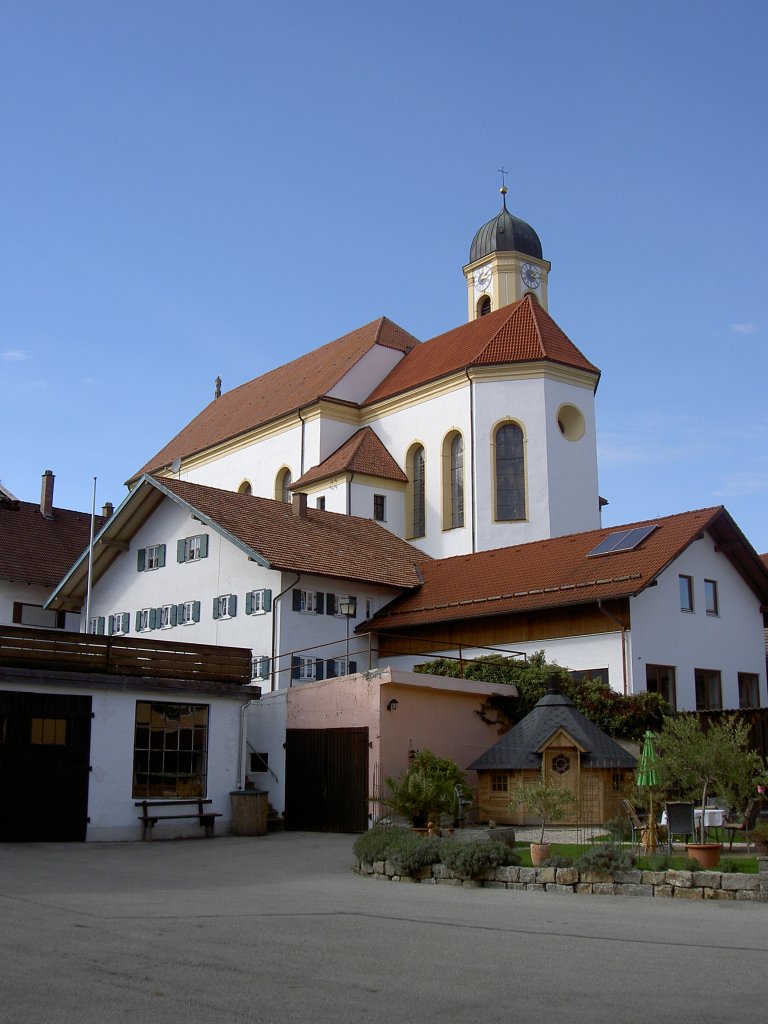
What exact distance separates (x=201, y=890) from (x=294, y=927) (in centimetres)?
367

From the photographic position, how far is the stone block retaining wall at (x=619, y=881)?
13.5m

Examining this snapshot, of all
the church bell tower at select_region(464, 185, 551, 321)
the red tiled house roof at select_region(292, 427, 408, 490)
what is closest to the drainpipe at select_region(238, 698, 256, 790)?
the red tiled house roof at select_region(292, 427, 408, 490)

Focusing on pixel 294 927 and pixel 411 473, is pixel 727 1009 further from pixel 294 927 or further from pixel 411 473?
pixel 411 473

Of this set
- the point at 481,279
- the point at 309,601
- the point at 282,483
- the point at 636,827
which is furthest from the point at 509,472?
the point at 636,827

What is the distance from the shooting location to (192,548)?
35.6m

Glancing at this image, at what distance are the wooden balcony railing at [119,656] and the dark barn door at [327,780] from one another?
2.03 m

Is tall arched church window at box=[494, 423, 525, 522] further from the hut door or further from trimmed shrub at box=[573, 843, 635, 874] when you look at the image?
trimmed shrub at box=[573, 843, 635, 874]

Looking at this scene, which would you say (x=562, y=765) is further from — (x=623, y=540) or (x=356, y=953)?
(x=356, y=953)

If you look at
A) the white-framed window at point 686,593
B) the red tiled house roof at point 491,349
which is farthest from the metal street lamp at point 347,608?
the red tiled house roof at point 491,349

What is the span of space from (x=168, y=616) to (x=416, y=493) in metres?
15.2

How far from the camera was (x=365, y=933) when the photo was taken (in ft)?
35.6

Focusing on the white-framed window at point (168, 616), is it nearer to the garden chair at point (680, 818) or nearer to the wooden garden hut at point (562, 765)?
the wooden garden hut at point (562, 765)

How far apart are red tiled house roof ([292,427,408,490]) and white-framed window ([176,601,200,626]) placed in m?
13.2

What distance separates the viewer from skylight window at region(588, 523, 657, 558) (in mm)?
31242
